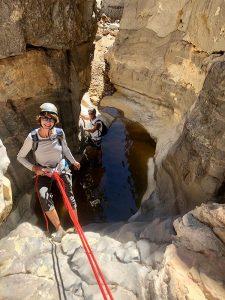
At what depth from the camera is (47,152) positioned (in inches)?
157

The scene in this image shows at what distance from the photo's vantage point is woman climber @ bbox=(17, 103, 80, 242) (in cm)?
369

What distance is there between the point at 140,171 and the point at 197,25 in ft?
10.2

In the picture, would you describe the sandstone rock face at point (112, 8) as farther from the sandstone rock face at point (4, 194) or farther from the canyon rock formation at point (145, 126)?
the sandstone rock face at point (4, 194)

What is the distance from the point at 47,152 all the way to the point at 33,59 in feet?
7.26

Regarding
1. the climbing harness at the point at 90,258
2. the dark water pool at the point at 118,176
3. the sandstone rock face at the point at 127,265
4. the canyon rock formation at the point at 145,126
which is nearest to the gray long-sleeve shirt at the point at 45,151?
the climbing harness at the point at 90,258

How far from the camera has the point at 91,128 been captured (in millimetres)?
7363

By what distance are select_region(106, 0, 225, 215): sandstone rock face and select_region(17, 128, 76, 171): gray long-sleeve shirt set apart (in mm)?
1794

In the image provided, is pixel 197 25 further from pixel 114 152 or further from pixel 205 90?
pixel 114 152

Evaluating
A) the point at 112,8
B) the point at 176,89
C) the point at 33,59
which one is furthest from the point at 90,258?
the point at 112,8

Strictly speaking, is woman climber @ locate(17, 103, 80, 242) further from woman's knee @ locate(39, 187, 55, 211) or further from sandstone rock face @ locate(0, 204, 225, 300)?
sandstone rock face @ locate(0, 204, 225, 300)

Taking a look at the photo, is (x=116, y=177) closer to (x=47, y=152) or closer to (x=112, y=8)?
(x=47, y=152)

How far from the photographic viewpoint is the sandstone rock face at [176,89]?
406 cm

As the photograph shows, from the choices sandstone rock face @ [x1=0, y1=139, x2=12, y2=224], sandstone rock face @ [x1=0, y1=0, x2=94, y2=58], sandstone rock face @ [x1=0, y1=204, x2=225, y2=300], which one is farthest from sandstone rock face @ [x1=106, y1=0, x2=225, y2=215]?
sandstone rock face @ [x1=0, y1=139, x2=12, y2=224]

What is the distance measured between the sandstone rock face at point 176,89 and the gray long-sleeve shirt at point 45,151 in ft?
5.89
